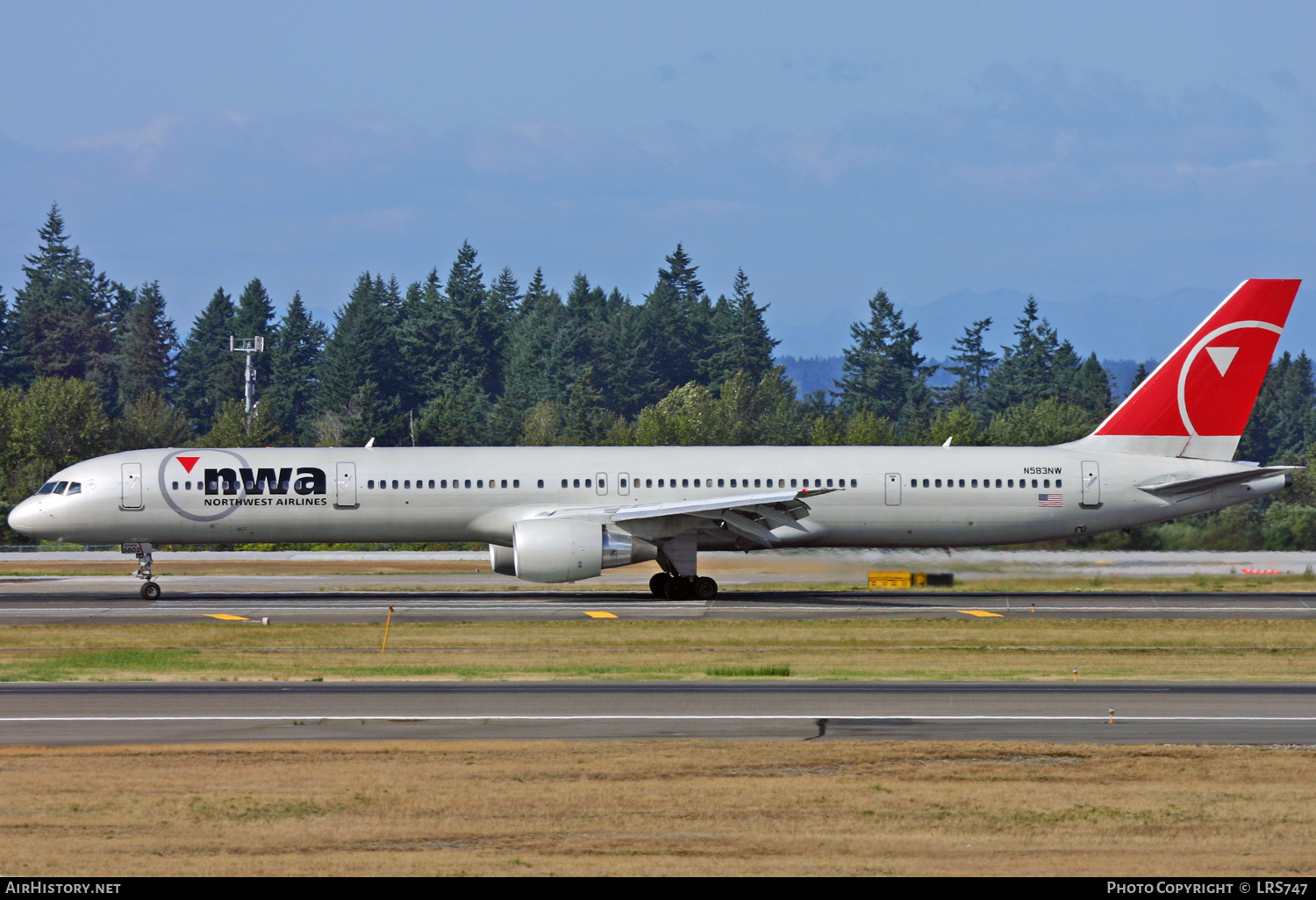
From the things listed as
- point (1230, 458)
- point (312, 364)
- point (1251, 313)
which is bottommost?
point (1230, 458)

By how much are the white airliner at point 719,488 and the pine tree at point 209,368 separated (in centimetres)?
11747

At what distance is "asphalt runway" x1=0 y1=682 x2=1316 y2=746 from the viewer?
58.3ft

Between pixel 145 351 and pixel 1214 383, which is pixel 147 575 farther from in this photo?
pixel 145 351

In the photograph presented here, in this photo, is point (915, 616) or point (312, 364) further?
point (312, 364)

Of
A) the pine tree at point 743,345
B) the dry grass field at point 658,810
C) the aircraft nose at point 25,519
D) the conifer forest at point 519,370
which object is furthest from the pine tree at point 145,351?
the dry grass field at point 658,810

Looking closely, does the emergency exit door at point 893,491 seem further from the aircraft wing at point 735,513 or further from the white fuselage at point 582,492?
the aircraft wing at point 735,513

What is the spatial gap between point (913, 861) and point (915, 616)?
22259 millimetres

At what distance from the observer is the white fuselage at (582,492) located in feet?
129

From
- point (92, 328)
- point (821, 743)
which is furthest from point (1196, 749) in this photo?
point (92, 328)

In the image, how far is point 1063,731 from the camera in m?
18.0

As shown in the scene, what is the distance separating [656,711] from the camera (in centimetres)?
1959

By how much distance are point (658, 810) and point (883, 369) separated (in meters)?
138
